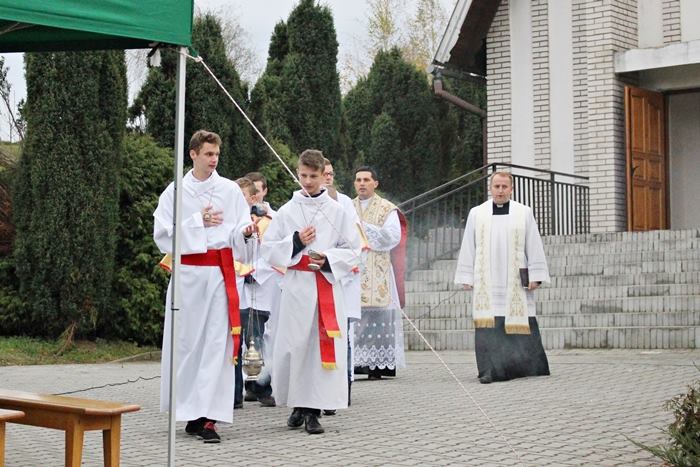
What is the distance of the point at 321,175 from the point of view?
892cm

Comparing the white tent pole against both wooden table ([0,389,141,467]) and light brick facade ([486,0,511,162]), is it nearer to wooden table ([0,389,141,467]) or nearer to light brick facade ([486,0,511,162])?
wooden table ([0,389,141,467])

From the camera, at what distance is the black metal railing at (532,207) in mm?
19109

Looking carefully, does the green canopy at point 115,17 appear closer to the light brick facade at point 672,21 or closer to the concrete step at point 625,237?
the concrete step at point 625,237

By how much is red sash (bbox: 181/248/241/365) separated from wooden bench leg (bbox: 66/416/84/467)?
229 cm

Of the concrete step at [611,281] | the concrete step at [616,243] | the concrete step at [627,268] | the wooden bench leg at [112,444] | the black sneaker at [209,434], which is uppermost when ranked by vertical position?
the concrete step at [616,243]

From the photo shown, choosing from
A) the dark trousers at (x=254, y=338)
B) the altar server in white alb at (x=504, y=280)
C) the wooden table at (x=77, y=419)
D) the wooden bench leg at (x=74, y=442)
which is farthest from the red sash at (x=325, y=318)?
the altar server in white alb at (x=504, y=280)

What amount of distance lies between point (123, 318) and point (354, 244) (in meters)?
7.41

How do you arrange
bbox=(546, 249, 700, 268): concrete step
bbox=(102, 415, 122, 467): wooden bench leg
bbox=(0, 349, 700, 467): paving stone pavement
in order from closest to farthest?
bbox=(102, 415, 122, 467): wooden bench leg → bbox=(0, 349, 700, 467): paving stone pavement → bbox=(546, 249, 700, 268): concrete step

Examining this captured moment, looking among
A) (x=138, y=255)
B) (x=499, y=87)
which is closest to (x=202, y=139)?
(x=138, y=255)

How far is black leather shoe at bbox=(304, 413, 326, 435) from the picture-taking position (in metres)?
8.54

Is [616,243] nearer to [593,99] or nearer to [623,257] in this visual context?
[623,257]

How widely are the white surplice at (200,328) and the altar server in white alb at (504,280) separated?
4.04 meters

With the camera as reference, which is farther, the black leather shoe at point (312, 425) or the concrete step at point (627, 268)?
the concrete step at point (627, 268)

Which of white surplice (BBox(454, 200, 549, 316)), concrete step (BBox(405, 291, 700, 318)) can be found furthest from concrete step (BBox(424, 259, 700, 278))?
white surplice (BBox(454, 200, 549, 316))
